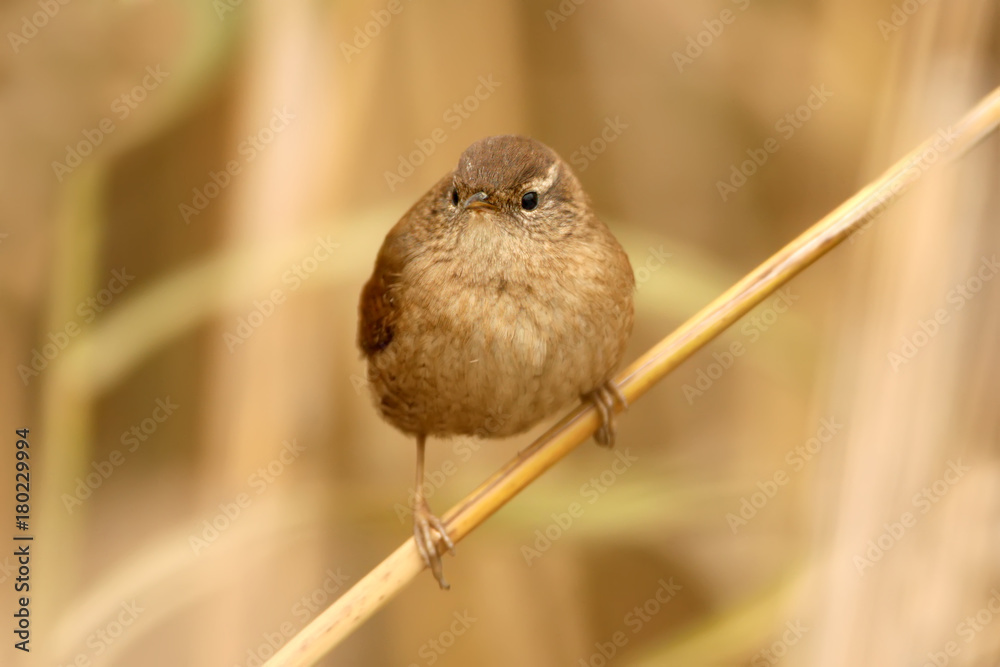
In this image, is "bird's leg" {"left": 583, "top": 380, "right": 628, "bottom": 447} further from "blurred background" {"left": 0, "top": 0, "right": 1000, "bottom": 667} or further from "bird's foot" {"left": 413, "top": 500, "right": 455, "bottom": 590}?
"bird's foot" {"left": 413, "top": 500, "right": 455, "bottom": 590}

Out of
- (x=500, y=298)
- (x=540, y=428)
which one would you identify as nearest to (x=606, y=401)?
(x=500, y=298)

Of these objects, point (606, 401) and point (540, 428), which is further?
point (540, 428)

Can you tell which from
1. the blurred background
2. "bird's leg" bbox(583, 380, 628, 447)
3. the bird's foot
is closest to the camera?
the blurred background

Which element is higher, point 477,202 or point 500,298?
point 477,202

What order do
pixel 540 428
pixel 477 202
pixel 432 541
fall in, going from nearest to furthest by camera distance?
pixel 477 202, pixel 432 541, pixel 540 428

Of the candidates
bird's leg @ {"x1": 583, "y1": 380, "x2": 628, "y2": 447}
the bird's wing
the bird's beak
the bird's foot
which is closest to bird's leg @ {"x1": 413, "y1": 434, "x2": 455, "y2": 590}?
the bird's foot

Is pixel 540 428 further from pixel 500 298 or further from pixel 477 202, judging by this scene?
pixel 477 202

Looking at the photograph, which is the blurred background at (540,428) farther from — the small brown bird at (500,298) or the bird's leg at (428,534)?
the small brown bird at (500,298)

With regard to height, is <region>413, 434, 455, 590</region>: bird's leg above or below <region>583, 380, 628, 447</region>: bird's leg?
below
